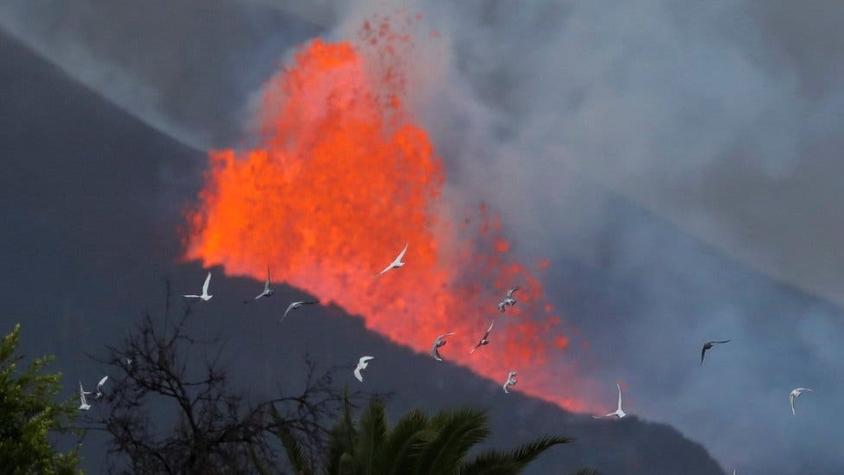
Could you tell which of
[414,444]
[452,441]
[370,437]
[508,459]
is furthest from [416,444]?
[508,459]

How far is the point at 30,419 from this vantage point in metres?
22.1

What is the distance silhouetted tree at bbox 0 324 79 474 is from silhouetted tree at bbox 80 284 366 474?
5.25 feet

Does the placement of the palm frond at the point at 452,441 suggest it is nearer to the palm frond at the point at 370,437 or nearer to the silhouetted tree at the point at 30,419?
the palm frond at the point at 370,437

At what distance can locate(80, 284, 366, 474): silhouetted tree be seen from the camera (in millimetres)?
19844

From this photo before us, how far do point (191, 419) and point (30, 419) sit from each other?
4242 mm

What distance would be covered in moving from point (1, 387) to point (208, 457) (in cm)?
495

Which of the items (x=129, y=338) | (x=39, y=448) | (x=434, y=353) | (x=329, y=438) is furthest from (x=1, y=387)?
(x=434, y=353)

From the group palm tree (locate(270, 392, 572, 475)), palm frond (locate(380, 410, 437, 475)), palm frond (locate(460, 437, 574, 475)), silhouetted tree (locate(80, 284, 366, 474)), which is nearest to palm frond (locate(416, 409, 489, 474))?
palm tree (locate(270, 392, 572, 475))

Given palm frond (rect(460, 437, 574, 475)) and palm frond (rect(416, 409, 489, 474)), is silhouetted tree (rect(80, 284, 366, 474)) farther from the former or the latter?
palm frond (rect(460, 437, 574, 475))

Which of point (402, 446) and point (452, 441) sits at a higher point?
point (452, 441)

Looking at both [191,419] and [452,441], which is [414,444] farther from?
[191,419]

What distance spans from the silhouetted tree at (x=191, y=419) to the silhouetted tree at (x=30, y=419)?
160 centimetres

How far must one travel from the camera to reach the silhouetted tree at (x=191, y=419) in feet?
65.1

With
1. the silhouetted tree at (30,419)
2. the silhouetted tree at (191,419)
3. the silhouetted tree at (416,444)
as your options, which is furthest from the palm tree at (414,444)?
the silhouetted tree at (30,419)
